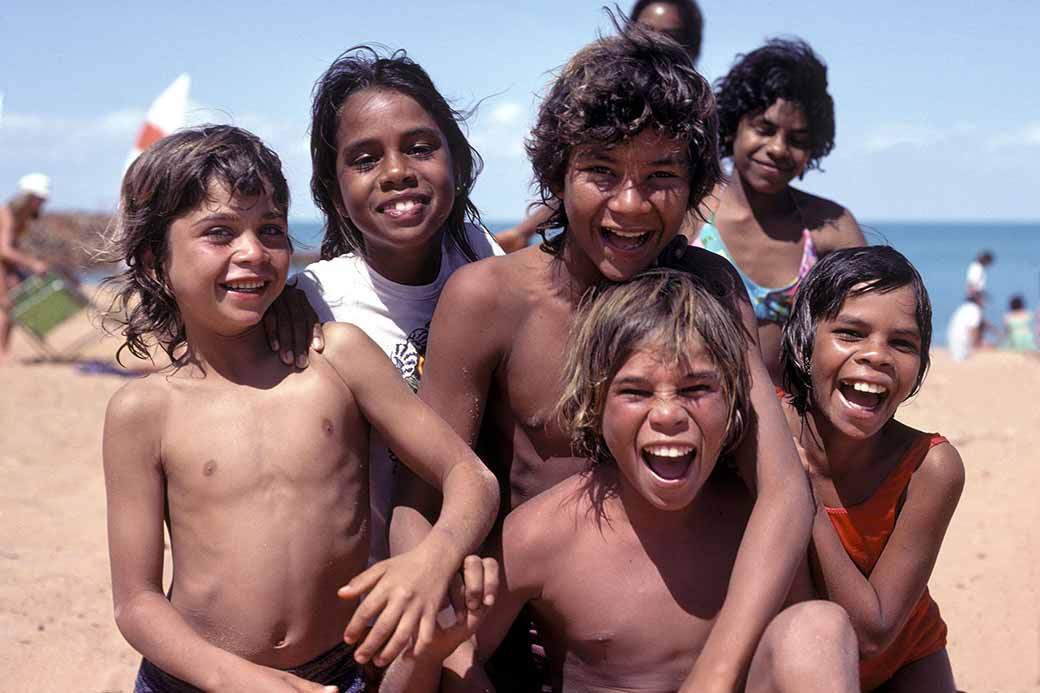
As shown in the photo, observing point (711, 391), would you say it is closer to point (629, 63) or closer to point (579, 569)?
point (579, 569)

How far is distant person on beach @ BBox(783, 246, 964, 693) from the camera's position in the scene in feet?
8.86

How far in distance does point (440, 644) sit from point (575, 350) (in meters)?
A: 0.73

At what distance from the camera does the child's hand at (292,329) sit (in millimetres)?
2703

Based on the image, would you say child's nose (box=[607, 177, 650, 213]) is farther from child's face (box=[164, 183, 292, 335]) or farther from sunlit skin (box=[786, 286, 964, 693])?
child's face (box=[164, 183, 292, 335])

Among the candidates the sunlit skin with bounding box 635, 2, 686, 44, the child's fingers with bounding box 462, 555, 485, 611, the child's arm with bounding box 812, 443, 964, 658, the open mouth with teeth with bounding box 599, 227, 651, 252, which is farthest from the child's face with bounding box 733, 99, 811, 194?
the child's fingers with bounding box 462, 555, 485, 611

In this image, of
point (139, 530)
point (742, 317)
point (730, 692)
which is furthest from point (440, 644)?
point (742, 317)

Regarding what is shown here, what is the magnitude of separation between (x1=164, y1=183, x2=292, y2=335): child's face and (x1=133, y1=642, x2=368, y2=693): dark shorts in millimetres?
843

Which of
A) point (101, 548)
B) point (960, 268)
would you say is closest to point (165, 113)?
point (101, 548)

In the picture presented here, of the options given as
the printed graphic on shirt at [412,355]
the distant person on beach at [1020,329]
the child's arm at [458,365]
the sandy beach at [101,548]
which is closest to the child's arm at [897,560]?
the child's arm at [458,365]

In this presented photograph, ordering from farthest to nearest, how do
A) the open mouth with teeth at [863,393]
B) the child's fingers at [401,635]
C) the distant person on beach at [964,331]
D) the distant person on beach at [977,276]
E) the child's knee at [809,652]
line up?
1. the distant person on beach at [977,276]
2. the distant person on beach at [964,331]
3. the open mouth with teeth at [863,393]
4. the child's fingers at [401,635]
5. the child's knee at [809,652]

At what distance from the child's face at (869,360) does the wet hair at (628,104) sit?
0.51 meters

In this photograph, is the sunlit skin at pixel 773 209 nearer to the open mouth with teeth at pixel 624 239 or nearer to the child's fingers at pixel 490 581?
the open mouth with teeth at pixel 624 239

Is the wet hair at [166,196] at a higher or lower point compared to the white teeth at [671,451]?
higher

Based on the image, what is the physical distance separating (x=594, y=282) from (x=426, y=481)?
25.3 inches
